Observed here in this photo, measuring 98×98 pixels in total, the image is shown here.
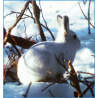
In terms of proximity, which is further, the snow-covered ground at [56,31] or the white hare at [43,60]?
the white hare at [43,60]

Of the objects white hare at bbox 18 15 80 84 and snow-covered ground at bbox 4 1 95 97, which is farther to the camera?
white hare at bbox 18 15 80 84

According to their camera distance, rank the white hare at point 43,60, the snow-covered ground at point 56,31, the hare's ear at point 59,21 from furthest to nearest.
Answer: the hare's ear at point 59,21
the white hare at point 43,60
the snow-covered ground at point 56,31

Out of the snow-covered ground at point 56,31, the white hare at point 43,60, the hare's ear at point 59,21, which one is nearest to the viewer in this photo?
the snow-covered ground at point 56,31

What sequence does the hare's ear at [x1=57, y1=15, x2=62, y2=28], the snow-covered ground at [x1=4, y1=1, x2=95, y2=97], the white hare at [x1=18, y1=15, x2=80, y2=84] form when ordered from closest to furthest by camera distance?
1. the snow-covered ground at [x1=4, y1=1, x2=95, y2=97]
2. the white hare at [x1=18, y1=15, x2=80, y2=84]
3. the hare's ear at [x1=57, y1=15, x2=62, y2=28]

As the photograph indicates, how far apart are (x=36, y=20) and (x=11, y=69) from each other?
64 cm

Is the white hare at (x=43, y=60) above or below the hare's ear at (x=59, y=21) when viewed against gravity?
below

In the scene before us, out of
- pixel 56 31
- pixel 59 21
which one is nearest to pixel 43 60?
pixel 59 21

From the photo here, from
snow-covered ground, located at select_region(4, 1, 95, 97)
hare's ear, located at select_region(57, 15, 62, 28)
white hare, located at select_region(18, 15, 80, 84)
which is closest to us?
snow-covered ground, located at select_region(4, 1, 95, 97)

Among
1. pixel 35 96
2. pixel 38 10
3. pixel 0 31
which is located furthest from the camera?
pixel 38 10

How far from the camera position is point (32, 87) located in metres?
0.83

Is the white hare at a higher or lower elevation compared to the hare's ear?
lower

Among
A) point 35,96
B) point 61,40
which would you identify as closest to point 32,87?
point 35,96

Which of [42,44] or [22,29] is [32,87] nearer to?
[42,44]

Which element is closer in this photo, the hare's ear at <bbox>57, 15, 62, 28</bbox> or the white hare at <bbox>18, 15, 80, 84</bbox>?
the white hare at <bbox>18, 15, 80, 84</bbox>
